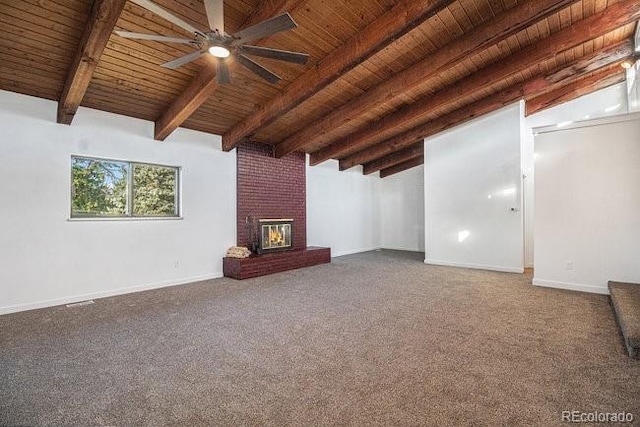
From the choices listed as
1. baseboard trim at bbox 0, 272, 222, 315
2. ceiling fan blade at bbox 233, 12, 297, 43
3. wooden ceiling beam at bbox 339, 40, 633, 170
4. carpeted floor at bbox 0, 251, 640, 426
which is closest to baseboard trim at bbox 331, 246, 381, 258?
wooden ceiling beam at bbox 339, 40, 633, 170

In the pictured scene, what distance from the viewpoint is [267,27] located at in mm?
2406

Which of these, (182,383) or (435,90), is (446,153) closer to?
(435,90)

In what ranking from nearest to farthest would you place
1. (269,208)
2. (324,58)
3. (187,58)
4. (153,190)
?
(187,58)
(324,58)
(153,190)
(269,208)

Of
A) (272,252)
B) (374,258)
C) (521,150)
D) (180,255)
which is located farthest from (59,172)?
(521,150)

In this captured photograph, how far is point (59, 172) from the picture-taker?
4164 mm

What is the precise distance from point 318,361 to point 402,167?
815 centimetres

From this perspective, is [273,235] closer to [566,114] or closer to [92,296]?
[92,296]

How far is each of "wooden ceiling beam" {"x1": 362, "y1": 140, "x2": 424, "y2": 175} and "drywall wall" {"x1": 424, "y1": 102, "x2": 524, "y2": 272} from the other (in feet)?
2.77

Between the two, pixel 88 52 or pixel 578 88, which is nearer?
pixel 88 52

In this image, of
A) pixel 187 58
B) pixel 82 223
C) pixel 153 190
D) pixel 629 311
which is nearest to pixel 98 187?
pixel 82 223

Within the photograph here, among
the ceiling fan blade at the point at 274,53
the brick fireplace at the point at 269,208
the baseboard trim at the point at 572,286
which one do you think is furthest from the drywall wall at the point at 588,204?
the brick fireplace at the point at 269,208

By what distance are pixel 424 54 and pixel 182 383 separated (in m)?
4.67

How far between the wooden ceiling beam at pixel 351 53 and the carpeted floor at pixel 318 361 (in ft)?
9.64

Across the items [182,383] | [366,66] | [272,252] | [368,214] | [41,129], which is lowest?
[182,383]
